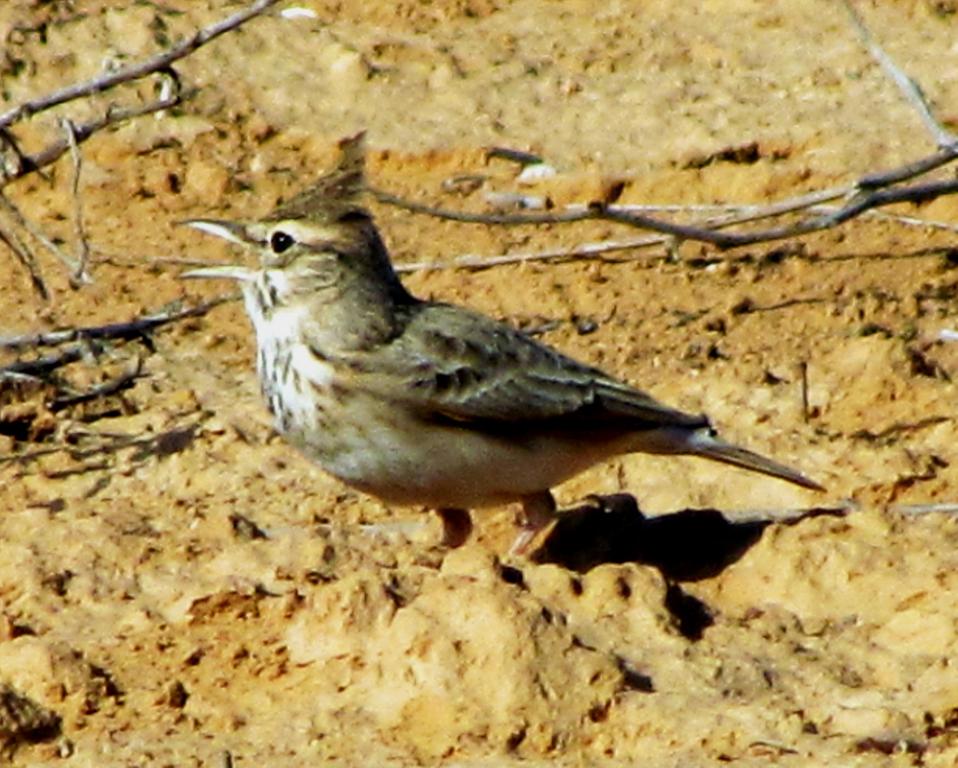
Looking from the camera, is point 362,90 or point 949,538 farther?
point 362,90

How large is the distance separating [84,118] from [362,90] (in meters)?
1.26

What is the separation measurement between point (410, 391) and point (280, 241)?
0.72 m

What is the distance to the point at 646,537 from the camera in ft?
26.3

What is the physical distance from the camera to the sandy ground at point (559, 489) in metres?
6.29

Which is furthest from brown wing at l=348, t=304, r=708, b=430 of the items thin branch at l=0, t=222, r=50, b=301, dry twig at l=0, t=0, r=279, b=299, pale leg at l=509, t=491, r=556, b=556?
thin branch at l=0, t=222, r=50, b=301

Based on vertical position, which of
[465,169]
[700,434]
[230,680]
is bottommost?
[465,169]

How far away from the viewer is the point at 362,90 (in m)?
11.7

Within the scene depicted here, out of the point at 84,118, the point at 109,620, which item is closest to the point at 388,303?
the point at 109,620

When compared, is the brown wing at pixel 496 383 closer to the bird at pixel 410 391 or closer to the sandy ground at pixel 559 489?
the bird at pixel 410 391

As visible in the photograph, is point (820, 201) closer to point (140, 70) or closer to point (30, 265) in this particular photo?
point (140, 70)

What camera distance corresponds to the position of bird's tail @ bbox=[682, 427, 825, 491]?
8273mm

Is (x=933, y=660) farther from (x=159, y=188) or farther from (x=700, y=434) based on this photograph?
(x=159, y=188)

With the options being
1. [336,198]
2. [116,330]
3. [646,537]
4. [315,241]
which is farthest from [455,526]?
[116,330]

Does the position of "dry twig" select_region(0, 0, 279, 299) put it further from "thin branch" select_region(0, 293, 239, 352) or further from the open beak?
the open beak
